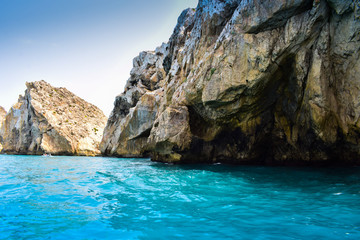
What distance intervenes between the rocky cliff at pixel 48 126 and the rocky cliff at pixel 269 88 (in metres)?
36.6

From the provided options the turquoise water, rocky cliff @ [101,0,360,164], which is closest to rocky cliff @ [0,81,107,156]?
rocky cliff @ [101,0,360,164]

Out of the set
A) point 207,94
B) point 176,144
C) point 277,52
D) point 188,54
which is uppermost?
point 188,54

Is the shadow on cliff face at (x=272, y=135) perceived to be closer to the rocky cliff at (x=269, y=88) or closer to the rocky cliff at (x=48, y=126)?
the rocky cliff at (x=269, y=88)

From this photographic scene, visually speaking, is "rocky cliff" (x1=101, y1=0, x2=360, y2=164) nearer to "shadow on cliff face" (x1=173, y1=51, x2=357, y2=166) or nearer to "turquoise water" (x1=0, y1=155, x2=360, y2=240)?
"shadow on cliff face" (x1=173, y1=51, x2=357, y2=166)

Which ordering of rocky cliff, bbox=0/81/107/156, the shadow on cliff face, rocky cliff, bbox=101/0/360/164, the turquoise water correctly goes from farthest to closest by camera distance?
rocky cliff, bbox=0/81/107/156 → the shadow on cliff face → rocky cliff, bbox=101/0/360/164 → the turquoise water

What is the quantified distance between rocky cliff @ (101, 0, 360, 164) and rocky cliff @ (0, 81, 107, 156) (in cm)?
3657

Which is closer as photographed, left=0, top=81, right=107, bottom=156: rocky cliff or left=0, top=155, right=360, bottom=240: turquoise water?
left=0, top=155, right=360, bottom=240: turquoise water

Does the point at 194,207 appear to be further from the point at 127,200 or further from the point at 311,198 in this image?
the point at 311,198

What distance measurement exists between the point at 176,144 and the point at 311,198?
10.8 metres

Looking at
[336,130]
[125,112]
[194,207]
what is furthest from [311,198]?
[125,112]

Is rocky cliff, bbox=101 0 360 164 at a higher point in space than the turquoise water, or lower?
higher

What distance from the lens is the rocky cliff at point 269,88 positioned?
9562 millimetres

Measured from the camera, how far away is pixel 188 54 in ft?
63.4

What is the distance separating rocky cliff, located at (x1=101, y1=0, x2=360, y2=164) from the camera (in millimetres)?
9562
